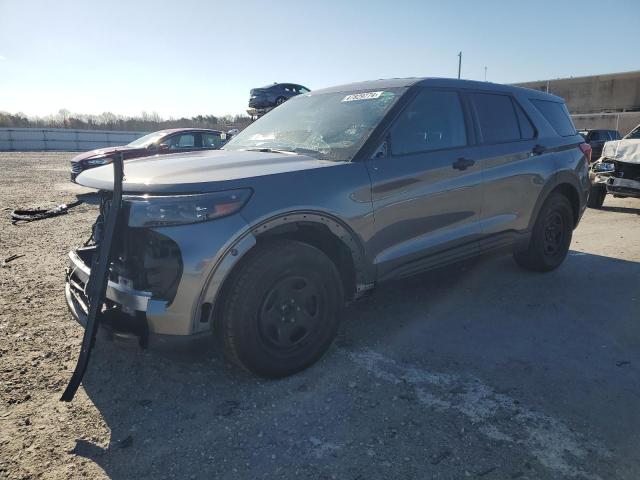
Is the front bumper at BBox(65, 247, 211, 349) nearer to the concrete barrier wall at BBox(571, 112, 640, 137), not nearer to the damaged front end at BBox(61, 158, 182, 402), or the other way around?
the damaged front end at BBox(61, 158, 182, 402)

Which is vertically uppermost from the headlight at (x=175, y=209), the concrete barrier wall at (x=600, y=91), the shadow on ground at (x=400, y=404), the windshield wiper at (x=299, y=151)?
the concrete barrier wall at (x=600, y=91)

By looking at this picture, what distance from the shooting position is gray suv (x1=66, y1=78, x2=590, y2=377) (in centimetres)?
257

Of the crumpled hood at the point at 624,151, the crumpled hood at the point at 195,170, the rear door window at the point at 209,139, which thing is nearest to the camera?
the crumpled hood at the point at 195,170

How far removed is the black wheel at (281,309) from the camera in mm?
2689

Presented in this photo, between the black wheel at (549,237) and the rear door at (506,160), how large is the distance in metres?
0.33

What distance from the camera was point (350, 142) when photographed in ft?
10.9

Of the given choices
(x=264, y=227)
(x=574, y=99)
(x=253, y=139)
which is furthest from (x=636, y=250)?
(x=574, y=99)

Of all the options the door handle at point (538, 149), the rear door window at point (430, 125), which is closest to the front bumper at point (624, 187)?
the door handle at point (538, 149)

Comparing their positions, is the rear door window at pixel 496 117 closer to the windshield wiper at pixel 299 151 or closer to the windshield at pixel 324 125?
the windshield at pixel 324 125

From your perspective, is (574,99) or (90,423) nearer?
(90,423)

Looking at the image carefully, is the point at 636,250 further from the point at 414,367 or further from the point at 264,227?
the point at 264,227

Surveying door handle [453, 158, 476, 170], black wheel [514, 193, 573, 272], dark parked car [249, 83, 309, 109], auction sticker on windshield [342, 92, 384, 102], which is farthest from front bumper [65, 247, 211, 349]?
dark parked car [249, 83, 309, 109]

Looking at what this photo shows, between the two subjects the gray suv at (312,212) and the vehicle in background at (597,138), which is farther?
the vehicle in background at (597,138)

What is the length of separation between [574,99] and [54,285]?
1655 inches
